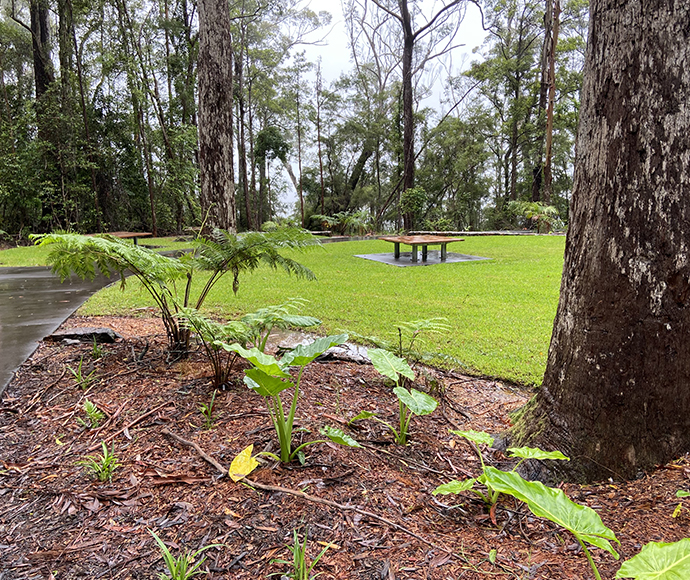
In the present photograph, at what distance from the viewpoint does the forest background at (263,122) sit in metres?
13.0

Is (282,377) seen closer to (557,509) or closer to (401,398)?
(401,398)

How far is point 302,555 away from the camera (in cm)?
114

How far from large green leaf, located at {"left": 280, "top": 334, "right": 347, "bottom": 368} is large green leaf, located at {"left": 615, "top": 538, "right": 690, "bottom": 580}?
104 cm

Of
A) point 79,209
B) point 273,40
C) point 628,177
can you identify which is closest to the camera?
point 628,177

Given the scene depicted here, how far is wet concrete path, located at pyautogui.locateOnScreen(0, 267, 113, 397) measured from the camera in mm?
3028

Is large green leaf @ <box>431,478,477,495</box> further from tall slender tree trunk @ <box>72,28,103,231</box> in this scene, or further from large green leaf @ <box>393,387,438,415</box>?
tall slender tree trunk @ <box>72,28,103,231</box>

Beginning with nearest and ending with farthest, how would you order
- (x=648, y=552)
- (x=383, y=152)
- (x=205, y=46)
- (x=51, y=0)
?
(x=648, y=552), (x=205, y=46), (x=51, y=0), (x=383, y=152)

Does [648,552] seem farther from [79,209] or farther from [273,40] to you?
[273,40]

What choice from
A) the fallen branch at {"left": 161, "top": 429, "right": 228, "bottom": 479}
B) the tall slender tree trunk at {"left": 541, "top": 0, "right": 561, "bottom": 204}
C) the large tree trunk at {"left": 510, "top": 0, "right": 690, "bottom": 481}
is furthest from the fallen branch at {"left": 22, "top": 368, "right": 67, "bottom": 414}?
the tall slender tree trunk at {"left": 541, "top": 0, "right": 561, "bottom": 204}

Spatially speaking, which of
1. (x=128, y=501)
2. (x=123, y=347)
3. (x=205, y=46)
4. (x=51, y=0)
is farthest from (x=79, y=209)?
(x=128, y=501)

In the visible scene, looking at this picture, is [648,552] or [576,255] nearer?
[648,552]

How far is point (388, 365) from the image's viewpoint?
6.46 feet

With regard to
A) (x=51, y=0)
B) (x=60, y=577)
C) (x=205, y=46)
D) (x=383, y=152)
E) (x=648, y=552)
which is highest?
(x=51, y=0)

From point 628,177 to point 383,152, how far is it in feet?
77.6
